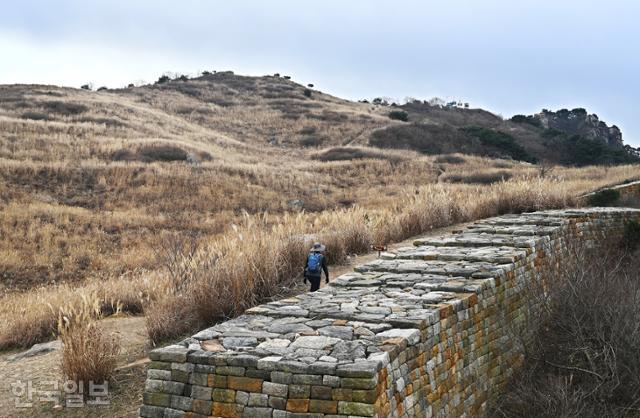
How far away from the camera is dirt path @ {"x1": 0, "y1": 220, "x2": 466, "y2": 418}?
5.51 meters

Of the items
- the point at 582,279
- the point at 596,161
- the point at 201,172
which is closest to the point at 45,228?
the point at 201,172

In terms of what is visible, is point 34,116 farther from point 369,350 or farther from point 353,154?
point 369,350

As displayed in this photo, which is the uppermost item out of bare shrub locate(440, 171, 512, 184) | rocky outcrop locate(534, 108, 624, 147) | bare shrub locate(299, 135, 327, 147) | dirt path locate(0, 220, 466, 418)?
rocky outcrop locate(534, 108, 624, 147)

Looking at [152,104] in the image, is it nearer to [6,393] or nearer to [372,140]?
[372,140]

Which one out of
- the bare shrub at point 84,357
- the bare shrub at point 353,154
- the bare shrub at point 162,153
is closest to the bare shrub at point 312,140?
the bare shrub at point 353,154

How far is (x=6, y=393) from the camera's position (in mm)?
6035

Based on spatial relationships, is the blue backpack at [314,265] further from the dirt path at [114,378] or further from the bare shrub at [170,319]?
the bare shrub at [170,319]

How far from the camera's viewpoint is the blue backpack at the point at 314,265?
7656mm

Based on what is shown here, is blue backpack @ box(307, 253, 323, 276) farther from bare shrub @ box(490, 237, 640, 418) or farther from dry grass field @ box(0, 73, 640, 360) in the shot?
bare shrub @ box(490, 237, 640, 418)

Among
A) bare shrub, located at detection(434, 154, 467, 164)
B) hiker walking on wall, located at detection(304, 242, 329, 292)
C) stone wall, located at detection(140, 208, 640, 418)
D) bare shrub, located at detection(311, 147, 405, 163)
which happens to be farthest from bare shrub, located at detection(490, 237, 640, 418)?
bare shrub, located at detection(311, 147, 405, 163)

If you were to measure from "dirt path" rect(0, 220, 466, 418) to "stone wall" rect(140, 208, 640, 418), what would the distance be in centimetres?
153

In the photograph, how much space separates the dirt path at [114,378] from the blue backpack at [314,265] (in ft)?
2.14

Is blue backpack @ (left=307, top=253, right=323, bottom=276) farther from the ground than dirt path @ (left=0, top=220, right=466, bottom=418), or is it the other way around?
blue backpack @ (left=307, top=253, right=323, bottom=276)

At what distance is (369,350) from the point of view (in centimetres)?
398
